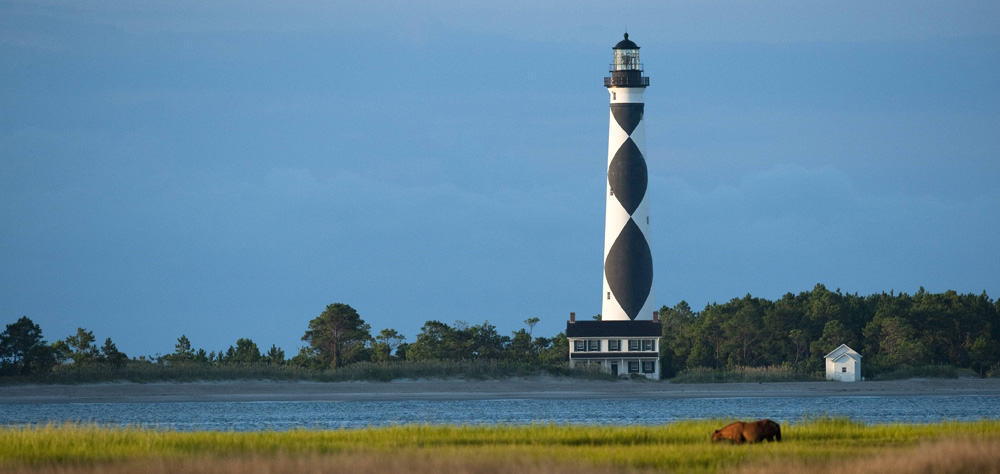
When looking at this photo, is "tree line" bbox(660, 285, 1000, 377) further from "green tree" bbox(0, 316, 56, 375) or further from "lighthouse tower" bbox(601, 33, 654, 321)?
"green tree" bbox(0, 316, 56, 375)

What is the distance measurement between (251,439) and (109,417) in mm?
23067

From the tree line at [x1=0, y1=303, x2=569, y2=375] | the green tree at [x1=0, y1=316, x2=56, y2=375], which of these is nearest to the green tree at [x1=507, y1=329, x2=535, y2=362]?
the tree line at [x1=0, y1=303, x2=569, y2=375]

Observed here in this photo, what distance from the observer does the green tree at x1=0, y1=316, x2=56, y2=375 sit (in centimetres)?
6228

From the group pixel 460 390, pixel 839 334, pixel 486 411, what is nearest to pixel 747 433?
pixel 486 411

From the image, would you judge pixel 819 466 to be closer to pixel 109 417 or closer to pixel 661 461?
pixel 661 461

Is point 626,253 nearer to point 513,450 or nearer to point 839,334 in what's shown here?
point 839,334

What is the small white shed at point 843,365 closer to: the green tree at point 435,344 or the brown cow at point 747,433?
the green tree at point 435,344

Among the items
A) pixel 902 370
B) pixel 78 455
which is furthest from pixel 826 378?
pixel 78 455

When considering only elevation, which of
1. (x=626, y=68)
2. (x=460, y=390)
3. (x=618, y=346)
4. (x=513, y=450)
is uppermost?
(x=626, y=68)

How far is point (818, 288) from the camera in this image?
81438 millimetres

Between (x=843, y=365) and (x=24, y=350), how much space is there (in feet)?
127

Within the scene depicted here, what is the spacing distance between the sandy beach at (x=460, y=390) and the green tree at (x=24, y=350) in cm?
261

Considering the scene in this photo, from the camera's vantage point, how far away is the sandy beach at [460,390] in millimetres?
59438

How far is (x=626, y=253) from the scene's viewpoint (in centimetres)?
7000
